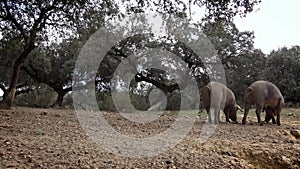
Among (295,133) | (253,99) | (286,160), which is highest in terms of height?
(253,99)

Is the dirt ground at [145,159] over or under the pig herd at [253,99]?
under

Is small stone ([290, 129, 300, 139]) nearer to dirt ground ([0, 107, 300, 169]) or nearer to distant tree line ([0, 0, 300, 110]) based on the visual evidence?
dirt ground ([0, 107, 300, 169])

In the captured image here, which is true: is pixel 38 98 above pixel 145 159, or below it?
above

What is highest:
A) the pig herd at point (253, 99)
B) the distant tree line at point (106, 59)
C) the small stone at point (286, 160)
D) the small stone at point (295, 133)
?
the distant tree line at point (106, 59)

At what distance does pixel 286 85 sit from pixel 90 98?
1270 cm

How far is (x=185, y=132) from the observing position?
24.0 feet

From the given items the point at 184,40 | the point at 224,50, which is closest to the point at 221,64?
the point at 224,50

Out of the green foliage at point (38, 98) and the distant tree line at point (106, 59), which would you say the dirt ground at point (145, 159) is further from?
the green foliage at point (38, 98)

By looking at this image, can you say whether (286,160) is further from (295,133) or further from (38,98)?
(38,98)

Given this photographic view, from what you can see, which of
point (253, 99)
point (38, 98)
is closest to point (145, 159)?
point (253, 99)

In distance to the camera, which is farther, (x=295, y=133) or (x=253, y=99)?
(x=253, y=99)

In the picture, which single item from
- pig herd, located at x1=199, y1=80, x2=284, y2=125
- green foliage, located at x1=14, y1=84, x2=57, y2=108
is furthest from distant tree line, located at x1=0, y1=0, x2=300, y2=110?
pig herd, located at x1=199, y1=80, x2=284, y2=125

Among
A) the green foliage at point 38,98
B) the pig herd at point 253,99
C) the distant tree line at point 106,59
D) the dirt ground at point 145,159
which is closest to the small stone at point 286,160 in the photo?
the dirt ground at point 145,159

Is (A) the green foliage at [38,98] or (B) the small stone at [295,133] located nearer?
(B) the small stone at [295,133]
